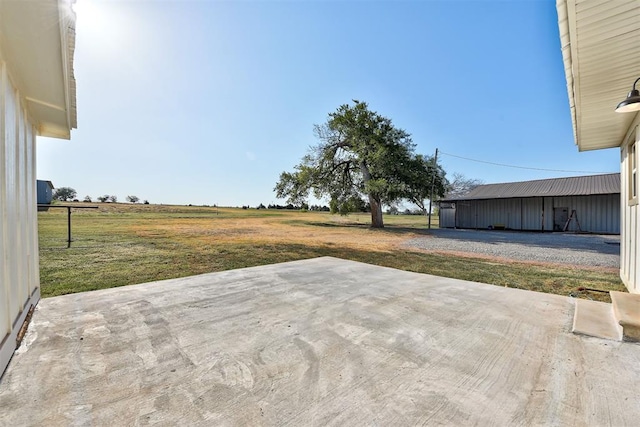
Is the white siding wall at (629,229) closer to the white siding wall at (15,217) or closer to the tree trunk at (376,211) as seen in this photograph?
the white siding wall at (15,217)

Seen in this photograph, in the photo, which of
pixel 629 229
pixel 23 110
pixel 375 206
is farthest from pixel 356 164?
pixel 23 110

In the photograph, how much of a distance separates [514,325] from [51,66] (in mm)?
4291

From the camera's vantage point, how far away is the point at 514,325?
2316 mm

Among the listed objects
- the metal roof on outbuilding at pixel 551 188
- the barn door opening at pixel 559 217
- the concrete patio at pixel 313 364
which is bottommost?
the concrete patio at pixel 313 364

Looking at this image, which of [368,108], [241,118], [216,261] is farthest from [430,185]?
[216,261]

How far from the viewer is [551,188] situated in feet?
55.5

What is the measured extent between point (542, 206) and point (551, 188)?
4.23ft

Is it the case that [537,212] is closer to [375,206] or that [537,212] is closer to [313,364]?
[375,206]

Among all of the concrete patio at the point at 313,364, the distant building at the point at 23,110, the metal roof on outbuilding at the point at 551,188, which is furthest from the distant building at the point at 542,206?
the distant building at the point at 23,110

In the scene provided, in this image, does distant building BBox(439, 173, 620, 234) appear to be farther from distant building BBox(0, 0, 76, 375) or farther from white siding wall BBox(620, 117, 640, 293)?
distant building BBox(0, 0, 76, 375)

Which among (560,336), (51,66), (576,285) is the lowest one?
(576,285)

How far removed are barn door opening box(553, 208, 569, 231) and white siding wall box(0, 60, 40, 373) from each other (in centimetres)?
2226

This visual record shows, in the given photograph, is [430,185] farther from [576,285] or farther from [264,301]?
[264,301]

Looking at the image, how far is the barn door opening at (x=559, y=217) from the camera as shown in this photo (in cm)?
1628
